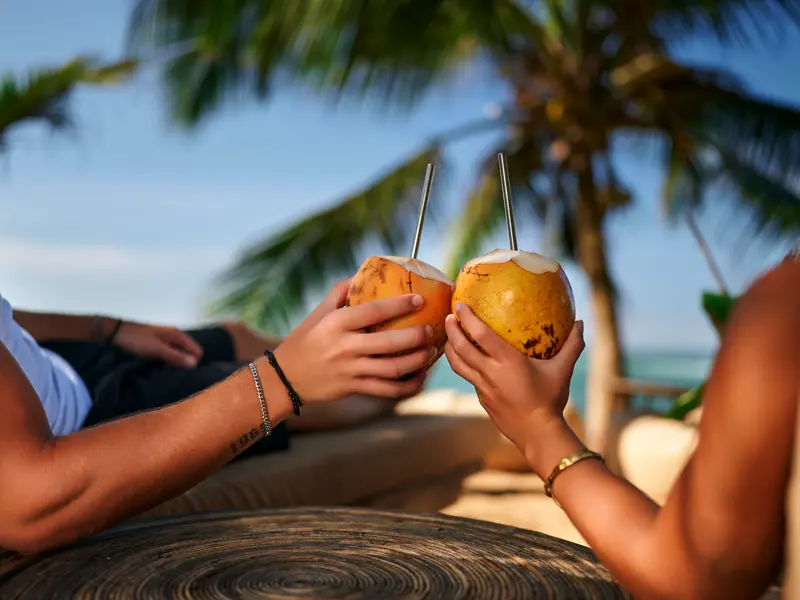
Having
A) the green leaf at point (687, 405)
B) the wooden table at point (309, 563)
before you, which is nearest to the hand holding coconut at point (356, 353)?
the wooden table at point (309, 563)

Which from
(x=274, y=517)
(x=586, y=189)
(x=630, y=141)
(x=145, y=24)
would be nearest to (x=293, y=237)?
(x=145, y=24)

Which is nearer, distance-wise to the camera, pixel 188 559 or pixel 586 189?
pixel 188 559

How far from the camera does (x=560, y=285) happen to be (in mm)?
1084

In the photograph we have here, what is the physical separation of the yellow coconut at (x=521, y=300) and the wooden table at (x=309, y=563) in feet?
0.89

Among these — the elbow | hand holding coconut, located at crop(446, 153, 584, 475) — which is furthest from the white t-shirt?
hand holding coconut, located at crop(446, 153, 584, 475)

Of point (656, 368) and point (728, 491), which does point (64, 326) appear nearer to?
point (728, 491)

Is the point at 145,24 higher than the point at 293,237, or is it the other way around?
the point at 145,24

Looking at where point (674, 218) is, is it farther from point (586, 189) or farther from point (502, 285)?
point (502, 285)

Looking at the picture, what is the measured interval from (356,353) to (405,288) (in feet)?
0.42

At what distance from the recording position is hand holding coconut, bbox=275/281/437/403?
999 mm

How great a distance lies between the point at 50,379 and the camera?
161 centimetres

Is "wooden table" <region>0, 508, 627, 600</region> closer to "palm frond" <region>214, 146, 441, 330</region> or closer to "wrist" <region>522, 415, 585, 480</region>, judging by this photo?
"wrist" <region>522, 415, 585, 480</region>

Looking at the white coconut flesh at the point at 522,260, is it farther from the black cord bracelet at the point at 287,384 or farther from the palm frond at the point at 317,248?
the palm frond at the point at 317,248

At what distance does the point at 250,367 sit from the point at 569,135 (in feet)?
17.8
